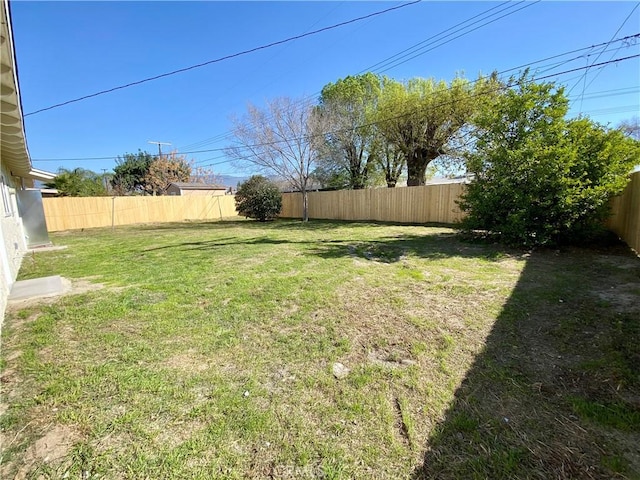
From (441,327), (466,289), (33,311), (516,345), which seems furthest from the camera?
(466,289)

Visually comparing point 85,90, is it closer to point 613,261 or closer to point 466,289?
point 466,289

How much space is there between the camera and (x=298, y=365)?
230 centimetres

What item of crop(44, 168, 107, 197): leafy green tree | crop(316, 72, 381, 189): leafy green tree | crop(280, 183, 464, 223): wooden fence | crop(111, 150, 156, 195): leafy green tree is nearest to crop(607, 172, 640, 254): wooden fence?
crop(280, 183, 464, 223): wooden fence

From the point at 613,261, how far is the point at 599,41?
4.55 metres

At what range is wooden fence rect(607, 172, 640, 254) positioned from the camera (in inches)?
211

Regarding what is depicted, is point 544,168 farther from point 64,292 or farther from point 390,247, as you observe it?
point 64,292

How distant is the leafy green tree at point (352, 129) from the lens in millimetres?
14805

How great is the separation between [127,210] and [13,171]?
8.42m

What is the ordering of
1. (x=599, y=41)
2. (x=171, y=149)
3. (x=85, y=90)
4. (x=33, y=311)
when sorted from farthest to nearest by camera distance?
(x=171, y=149), (x=85, y=90), (x=599, y=41), (x=33, y=311)

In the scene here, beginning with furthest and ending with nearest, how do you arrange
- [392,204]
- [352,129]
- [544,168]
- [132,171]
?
[132,171] → [352,129] → [392,204] → [544,168]

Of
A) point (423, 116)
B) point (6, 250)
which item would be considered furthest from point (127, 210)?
point (423, 116)

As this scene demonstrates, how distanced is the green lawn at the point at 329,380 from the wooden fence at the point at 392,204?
7.20m

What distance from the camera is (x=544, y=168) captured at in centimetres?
605

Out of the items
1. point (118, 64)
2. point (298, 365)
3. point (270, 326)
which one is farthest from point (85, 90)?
point (298, 365)
